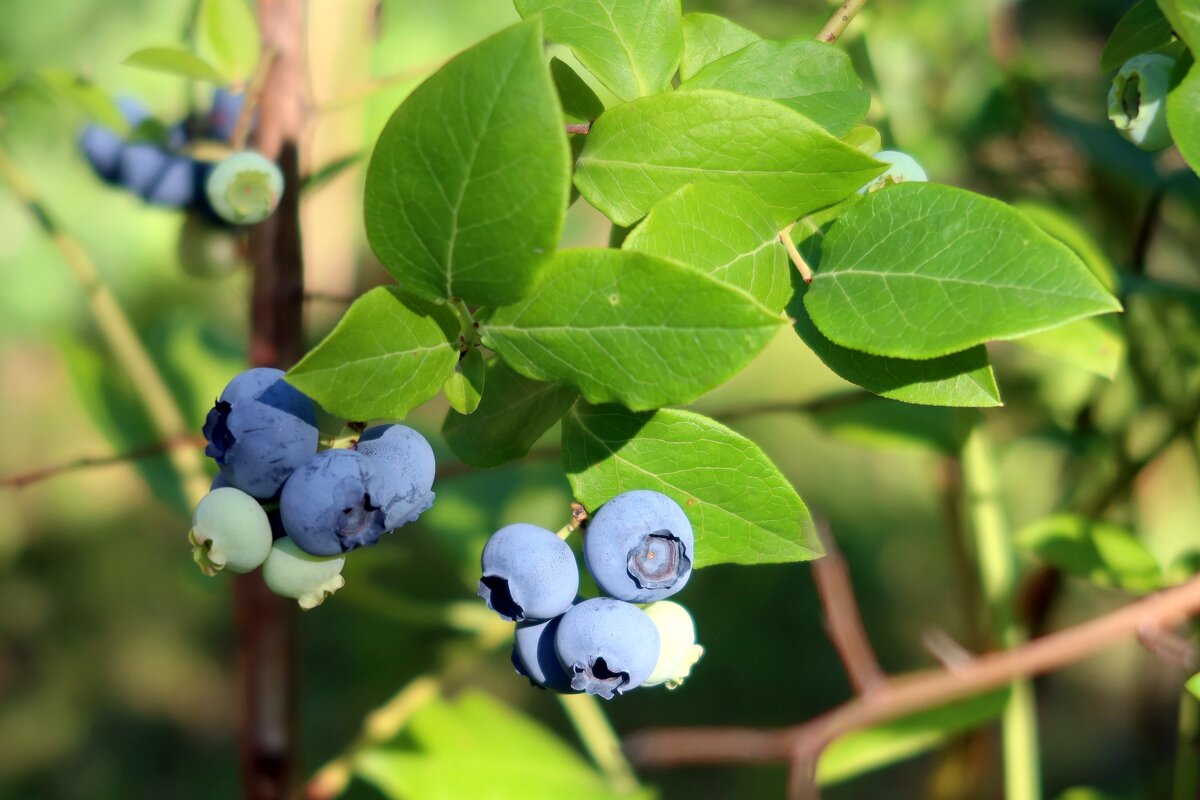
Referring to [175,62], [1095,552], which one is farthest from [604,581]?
[1095,552]

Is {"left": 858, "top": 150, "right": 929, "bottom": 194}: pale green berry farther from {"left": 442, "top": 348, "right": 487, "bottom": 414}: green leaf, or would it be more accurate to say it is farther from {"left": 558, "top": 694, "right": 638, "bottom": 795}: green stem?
{"left": 558, "top": 694, "right": 638, "bottom": 795}: green stem

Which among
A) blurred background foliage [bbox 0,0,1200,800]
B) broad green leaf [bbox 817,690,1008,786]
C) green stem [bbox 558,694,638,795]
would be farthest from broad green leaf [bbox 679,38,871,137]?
green stem [bbox 558,694,638,795]

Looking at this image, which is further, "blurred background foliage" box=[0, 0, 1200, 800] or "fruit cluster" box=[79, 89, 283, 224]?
"blurred background foliage" box=[0, 0, 1200, 800]

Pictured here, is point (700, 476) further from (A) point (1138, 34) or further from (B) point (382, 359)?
(A) point (1138, 34)

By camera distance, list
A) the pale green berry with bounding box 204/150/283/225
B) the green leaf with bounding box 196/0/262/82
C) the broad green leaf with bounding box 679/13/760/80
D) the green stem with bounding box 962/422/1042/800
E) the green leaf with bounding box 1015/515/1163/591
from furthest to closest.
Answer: the green stem with bounding box 962/422/1042/800 < the green leaf with bounding box 1015/515/1163/591 < the green leaf with bounding box 196/0/262/82 < the pale green berry with bounding box 204/150/283/225 < the broad green leaf with bounding box 679/13/760/80

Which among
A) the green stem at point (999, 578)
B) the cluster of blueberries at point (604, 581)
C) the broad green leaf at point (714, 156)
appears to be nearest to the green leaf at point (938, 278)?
the broad green leaf at point (714, 156)
